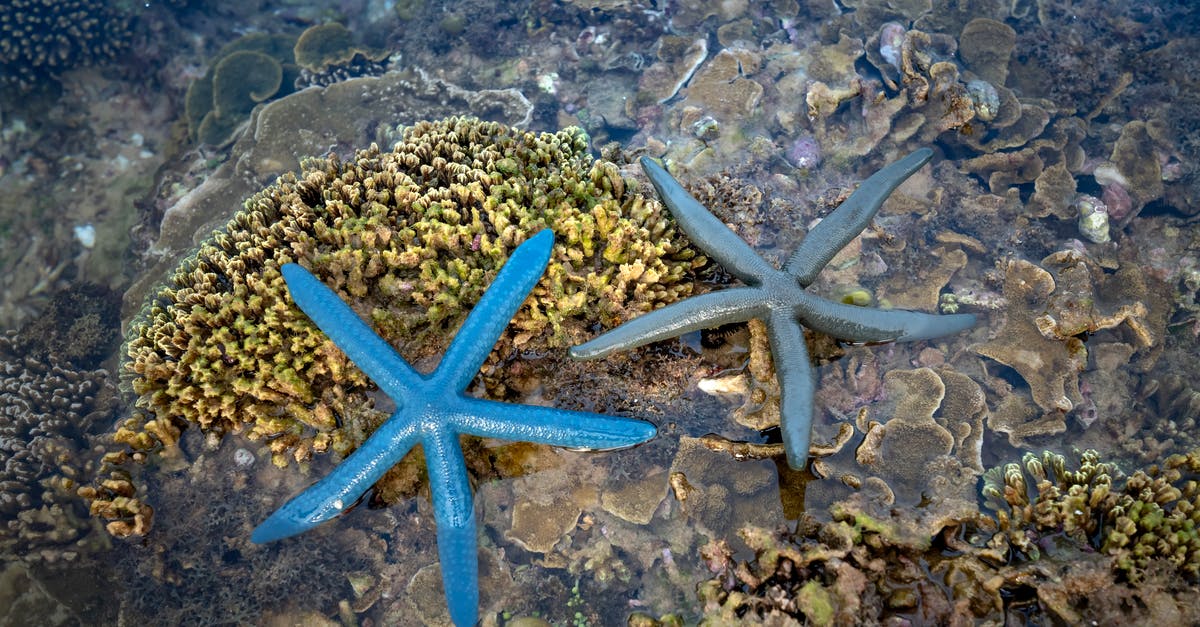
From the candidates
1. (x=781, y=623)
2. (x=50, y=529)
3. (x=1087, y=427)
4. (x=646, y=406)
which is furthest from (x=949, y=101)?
(x=50, y=529)

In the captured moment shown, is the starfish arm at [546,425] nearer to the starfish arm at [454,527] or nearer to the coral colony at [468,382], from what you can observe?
the coral colony at [468,382]

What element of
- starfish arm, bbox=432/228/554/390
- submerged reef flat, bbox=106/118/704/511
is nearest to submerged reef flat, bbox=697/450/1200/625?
submerged reef flat, bbox=106/118/704/511

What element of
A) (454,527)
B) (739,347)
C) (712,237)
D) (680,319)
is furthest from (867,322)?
(454,527)

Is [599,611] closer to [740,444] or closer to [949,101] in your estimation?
[740,444]

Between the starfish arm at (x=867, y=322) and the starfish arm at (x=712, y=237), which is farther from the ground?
the starfish arm at (x=712, y=237)

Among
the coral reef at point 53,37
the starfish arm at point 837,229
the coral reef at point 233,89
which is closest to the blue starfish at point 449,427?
the starfish arm at point 837,229

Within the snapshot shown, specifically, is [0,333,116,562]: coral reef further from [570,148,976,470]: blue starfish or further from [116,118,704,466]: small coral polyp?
[570,148,976,470]: blue starfish
